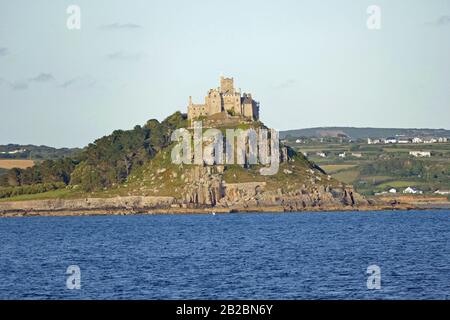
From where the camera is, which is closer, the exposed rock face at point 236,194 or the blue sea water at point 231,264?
the blue sea water at point 231,264

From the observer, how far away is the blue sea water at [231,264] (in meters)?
53.8

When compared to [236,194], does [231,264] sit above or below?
below

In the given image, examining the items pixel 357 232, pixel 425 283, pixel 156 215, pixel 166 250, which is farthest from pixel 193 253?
pixel 156 215

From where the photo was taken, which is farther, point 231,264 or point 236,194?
point 236,194

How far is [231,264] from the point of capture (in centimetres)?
7050

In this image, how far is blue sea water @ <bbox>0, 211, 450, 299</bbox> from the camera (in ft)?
176

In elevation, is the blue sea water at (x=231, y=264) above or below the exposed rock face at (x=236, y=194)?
below

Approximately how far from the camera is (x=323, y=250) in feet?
274

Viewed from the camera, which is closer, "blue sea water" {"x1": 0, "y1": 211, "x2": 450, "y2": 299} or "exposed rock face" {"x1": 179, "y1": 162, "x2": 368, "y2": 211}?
"blue sea water" {"x1": 0, "y1": 211, "x2": 450, "y2": 299}

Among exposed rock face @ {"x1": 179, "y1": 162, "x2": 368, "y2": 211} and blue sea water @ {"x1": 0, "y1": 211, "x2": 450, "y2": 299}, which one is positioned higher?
exposed rock face @ {"x1": 179, "y1": 162, "x2": 368, "y2": 211}

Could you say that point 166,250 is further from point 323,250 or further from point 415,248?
point 415,248
